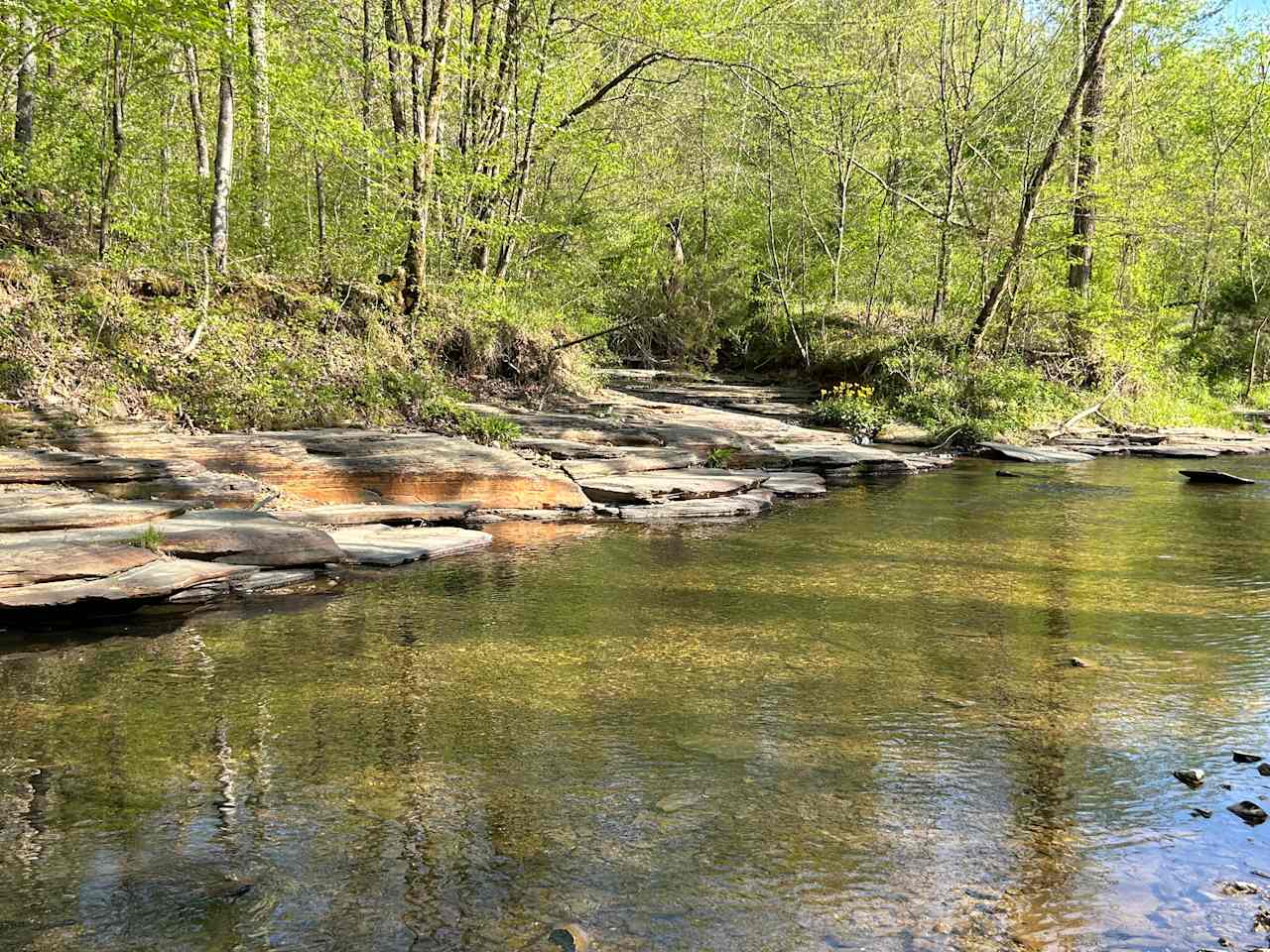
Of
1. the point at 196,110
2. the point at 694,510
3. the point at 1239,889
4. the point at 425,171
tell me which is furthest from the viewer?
the point at 196,110

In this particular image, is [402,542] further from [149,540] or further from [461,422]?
[461,422]

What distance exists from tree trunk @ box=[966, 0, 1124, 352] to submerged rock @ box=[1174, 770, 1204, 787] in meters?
17.2

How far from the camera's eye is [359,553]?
325 inches

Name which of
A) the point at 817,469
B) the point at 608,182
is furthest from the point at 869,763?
the point at 608,182

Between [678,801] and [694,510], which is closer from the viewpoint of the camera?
[678,801]

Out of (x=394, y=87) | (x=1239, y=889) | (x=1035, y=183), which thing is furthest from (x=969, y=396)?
(x=1239, y=889)

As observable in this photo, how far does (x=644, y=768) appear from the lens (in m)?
4.11

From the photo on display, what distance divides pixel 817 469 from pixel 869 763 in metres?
11.2

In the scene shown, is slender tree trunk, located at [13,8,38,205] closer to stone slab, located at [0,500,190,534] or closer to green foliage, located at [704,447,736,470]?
stone slab, located at [0,500,190,534]

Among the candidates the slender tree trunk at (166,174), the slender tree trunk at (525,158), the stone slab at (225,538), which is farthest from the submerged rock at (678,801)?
the slender tree trunk at (525,158)

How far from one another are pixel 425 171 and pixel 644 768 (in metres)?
13.3

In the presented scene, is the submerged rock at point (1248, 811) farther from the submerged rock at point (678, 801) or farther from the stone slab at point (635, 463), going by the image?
the stone slab at point (635, 463)

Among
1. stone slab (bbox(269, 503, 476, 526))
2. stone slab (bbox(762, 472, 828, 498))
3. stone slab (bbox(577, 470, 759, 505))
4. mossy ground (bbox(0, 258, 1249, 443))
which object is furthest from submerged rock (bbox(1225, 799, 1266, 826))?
mossy ground (bbox(0, 258, 1249, 443))

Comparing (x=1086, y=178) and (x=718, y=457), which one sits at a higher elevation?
(x=1086, y=178)
